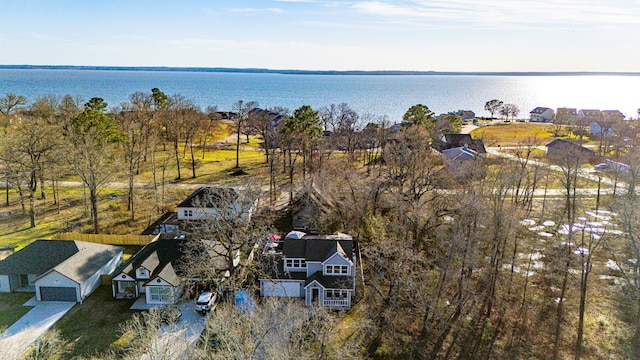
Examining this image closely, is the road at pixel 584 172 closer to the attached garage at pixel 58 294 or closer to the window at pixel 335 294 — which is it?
the window at pixel 335 294

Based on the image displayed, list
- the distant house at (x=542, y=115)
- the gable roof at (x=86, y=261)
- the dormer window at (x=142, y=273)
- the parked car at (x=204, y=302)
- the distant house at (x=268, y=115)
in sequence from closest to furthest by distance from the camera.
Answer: the parked car at (x=204, y=302)
the gable roof at (x=86, y=261)
the dormer window at (x=142, y=273)
the distant house at (x=268, y=115)
the distant house at (x=542, y=115)

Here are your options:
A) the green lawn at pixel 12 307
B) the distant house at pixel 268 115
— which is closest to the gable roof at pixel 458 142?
the distant house at pixel 268 115

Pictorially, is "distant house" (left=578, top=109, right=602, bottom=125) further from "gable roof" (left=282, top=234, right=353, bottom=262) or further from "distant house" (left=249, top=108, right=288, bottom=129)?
"gable roof" (left=282, top=234, right=353, bottom=262)

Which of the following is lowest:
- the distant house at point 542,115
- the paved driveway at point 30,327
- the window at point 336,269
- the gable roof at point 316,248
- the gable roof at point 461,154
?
the paved driveway at point 30,327

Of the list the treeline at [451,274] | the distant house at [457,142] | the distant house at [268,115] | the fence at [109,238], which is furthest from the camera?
the distant house at [457,142]

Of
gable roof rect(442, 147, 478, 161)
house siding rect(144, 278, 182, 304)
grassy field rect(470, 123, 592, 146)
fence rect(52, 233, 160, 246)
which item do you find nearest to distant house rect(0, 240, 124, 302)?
fence rect(52, 233, 160, 246)

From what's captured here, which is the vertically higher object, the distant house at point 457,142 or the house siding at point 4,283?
the distant house at point 457,142

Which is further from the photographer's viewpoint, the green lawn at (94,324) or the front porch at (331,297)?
the front porch at (331,297)

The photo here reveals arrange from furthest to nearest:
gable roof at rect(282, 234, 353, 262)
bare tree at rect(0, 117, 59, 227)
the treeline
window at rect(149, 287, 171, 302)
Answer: bare tree at rect(0, 117, 59, 227)
gable roof at rect(282, 234, 353, 262)
window at rect(149, 287, 171, 302)
the treeline
